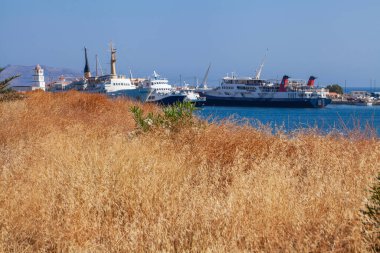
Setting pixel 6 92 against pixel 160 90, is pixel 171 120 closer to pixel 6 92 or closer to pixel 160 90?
pixel 6 92

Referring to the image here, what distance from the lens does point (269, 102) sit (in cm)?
6347

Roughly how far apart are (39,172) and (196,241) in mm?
2539

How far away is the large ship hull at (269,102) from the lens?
61312mm

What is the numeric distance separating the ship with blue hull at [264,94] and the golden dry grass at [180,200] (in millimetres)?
56615

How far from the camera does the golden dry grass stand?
A: 11.0ft

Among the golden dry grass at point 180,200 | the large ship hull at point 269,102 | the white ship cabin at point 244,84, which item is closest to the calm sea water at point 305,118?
the large ship hull at point 269,102

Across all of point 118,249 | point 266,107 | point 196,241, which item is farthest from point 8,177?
point 266,107

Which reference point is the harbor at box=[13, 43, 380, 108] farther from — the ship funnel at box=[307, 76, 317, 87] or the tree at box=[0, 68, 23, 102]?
the tree at box=[0, 68, 23, 102]

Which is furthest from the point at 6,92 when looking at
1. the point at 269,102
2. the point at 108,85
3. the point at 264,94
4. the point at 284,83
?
the point at 284,83

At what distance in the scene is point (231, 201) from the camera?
12.7 feet

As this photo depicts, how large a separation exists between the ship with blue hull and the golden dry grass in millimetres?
56615

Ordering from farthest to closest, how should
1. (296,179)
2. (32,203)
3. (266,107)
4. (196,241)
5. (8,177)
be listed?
(266,107) → (8,177) → (296,179) → (32,203) → (196,241)

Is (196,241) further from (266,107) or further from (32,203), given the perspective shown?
(266,107)

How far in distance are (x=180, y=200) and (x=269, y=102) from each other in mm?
60299
